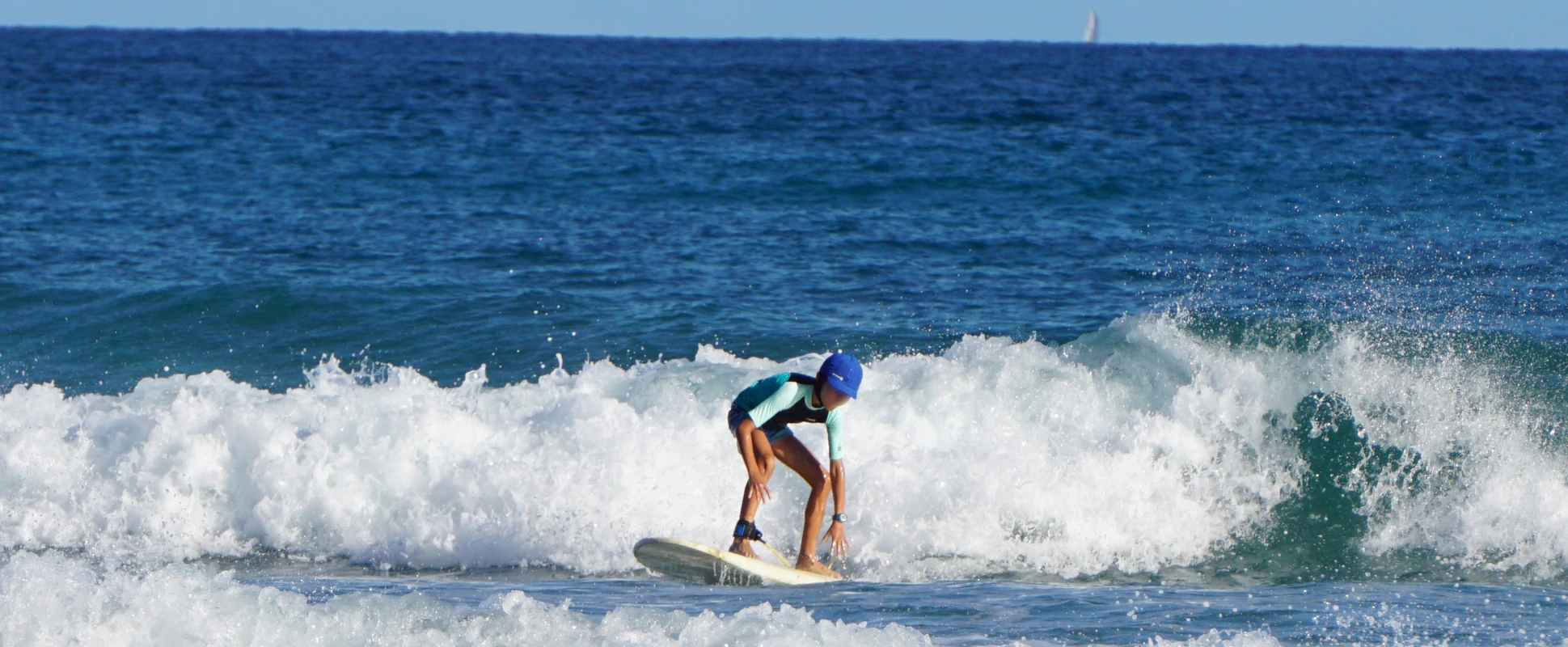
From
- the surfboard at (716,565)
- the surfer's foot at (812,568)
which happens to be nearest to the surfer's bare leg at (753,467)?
the surfboard at (716,565)

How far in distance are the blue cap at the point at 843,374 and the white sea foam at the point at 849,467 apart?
65.1 inches

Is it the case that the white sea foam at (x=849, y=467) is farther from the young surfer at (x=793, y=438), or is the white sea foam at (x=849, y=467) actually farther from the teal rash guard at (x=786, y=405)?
the teal rash guard at (x=786, y=405)

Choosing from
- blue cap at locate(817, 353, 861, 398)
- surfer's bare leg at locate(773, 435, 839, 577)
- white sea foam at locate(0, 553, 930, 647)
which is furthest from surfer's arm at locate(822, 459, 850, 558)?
white sea foam at locate(0, 553, 930, 647)

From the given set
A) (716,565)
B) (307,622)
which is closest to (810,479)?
(716,565)

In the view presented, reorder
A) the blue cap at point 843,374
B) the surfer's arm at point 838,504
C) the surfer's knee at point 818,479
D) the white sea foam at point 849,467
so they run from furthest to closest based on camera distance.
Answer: the white sea foam at point 849,467 → the surfer's knee at point 818,479 → the surfer's arm at point 838,504 → the blue cap at point 843,374

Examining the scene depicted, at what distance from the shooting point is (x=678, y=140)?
86.9 feet

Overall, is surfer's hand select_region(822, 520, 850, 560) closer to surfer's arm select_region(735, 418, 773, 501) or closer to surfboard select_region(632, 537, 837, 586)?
surfboard select_region(632, 537, 837, 586)

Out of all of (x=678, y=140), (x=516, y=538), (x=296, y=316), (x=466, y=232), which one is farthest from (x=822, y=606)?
(x=678, y=140)

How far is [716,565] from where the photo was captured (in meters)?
7.39

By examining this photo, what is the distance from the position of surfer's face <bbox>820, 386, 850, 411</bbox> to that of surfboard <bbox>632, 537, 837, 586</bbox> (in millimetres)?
922

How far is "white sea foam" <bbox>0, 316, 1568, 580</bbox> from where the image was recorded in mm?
8773

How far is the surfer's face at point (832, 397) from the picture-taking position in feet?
23.5

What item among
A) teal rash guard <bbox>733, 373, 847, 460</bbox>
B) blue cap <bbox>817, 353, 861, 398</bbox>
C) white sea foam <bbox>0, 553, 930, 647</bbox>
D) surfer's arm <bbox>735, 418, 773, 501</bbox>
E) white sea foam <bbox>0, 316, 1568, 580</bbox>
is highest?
blue cap <bbox>817, 353, 861, 398</bbox>

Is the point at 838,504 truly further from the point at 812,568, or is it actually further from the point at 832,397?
the point at 832,397
